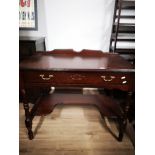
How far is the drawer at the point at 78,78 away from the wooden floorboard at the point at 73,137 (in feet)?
2.08

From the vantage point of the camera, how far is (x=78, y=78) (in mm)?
1779

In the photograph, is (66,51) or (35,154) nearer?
(35,154)

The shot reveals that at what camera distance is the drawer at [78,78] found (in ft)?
5.79

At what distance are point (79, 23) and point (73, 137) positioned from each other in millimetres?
1727

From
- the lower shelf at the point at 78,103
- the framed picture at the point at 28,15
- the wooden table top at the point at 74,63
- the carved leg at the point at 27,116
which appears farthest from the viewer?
the framed picture at the point at 28,15

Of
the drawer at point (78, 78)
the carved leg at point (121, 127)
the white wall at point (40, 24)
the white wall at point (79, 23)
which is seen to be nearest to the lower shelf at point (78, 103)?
the carved leg at point (121, 127)

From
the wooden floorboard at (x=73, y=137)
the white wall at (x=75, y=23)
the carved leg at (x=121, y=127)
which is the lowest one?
the wooden floorboard at (x=73, y=137)

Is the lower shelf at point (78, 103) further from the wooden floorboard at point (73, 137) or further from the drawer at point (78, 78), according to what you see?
the drawer at point (78, 78)

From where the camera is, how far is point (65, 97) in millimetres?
2449

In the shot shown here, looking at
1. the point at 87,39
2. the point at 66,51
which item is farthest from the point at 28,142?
the point at 87,39

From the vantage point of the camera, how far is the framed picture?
2.83 metres

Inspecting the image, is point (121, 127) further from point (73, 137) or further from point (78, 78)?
point (78, 78)
